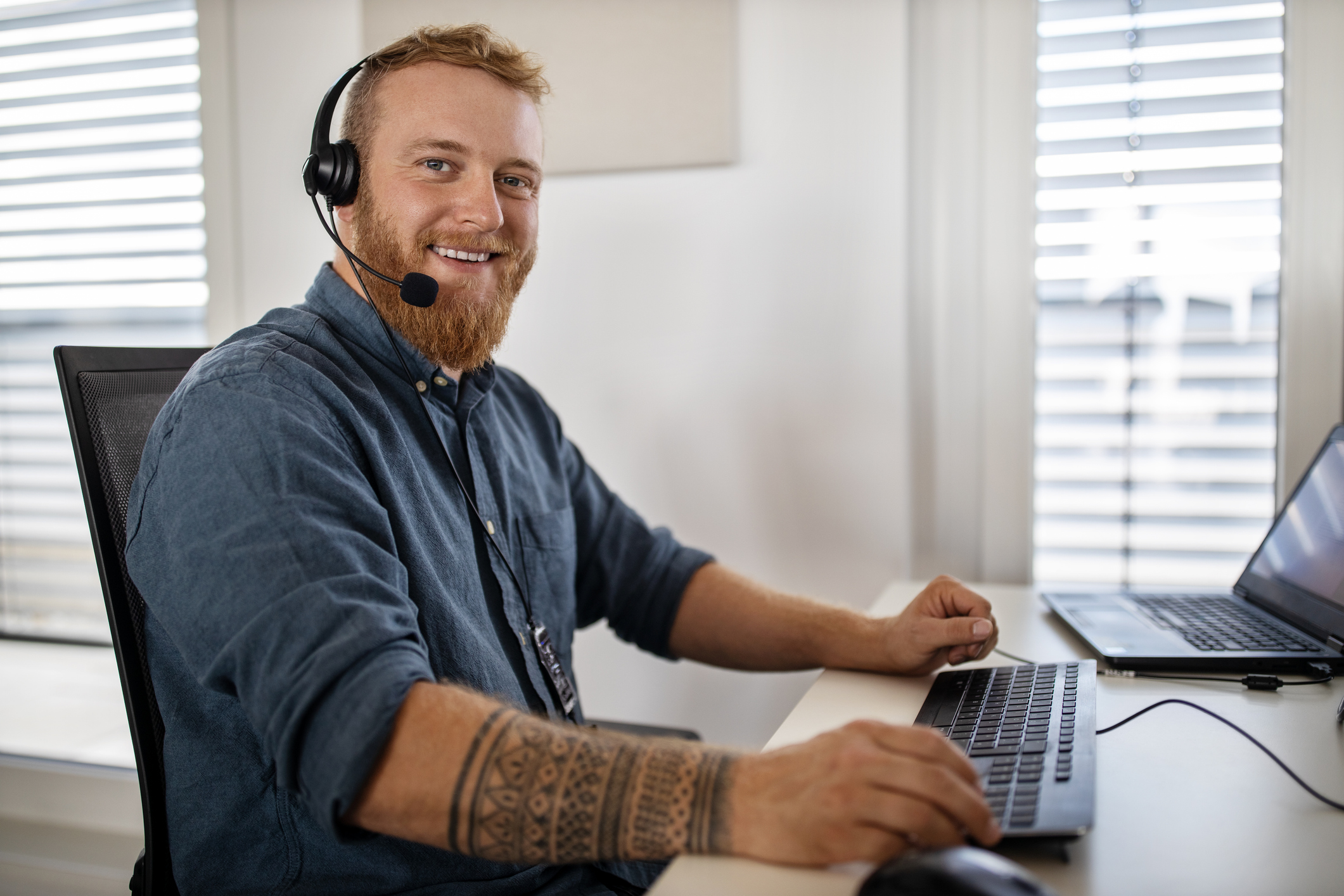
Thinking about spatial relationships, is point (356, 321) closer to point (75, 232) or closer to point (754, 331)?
point (754, 331)

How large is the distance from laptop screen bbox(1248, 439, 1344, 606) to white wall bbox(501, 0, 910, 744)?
537 mm

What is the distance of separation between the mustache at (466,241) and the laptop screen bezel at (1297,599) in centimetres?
107

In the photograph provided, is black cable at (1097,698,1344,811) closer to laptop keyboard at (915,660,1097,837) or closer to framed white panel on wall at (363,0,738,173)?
laptop keyboard at (915,660,1097,837)

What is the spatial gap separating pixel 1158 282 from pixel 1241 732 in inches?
36.7

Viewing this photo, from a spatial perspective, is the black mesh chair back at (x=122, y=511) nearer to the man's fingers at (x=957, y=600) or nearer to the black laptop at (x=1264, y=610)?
the man's fingers at (x=957, y=600)

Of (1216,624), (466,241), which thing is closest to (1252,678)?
(1216,624)

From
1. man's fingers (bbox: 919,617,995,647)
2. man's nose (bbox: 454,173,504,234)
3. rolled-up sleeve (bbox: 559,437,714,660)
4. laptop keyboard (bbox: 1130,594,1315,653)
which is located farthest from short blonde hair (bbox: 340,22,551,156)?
laptop keyboard (bbox: 1130,594,1315,653)

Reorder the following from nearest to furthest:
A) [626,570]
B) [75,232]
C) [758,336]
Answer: [626,570] < [758,336] < [75,232]

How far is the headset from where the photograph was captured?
3.38 ft

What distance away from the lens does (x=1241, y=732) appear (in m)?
0.80

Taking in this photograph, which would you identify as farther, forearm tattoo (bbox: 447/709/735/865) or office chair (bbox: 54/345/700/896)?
office chair (bbox: 54/345/700/896)

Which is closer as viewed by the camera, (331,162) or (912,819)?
(912,819)

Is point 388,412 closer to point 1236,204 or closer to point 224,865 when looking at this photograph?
point 224,865

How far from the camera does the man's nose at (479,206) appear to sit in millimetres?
1121
